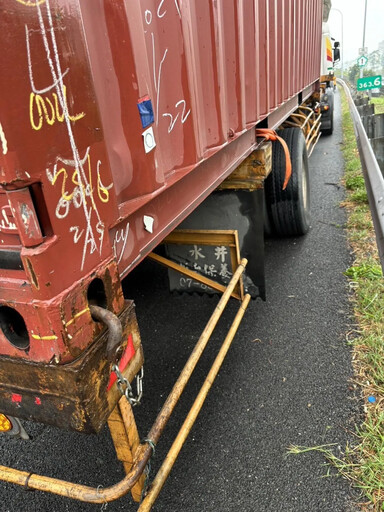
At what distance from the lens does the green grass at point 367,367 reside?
76.5 inches

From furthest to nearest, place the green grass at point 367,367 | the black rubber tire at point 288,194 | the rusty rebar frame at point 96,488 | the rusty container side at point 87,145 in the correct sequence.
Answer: the black rubber tire at point 288,194 → the green grass at point 367,367 → the rusty rebar frame at point 96,488 → the rusty container side at point 87,145

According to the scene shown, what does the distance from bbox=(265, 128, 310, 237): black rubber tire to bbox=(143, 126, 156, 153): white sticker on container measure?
10.1ft

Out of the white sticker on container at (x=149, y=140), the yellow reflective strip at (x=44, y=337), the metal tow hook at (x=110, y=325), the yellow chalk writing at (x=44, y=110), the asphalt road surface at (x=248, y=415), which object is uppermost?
the yellow chalk writing at (x=44, y=110)

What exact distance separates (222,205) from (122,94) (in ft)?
6.17

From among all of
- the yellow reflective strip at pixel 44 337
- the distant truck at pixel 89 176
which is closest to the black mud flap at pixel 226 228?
the distant truck at pixel 89 176

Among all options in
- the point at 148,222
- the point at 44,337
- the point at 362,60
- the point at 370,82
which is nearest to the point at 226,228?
the point at 148,222

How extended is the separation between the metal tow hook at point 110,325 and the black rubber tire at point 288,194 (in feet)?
11.5

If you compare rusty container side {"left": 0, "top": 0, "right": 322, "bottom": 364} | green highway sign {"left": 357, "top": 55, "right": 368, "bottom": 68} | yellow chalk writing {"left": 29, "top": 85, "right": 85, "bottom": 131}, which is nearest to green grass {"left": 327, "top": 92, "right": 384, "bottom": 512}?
rusty container side {"left": 0, "top": 0, "right": 322, "bottom": 364}

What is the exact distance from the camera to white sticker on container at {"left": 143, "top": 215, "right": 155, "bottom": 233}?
141 centimetres

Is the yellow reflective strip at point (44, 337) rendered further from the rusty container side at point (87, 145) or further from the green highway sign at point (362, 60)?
the green highway sign at point (362, 60)

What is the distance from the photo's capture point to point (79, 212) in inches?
38.3

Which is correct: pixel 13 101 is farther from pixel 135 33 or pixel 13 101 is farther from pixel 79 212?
pixel 135 33

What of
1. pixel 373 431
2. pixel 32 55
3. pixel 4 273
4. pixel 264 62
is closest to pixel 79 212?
pixel 4 273

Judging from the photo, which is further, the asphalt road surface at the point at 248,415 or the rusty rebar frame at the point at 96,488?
the asphalt road surface at the point at 248,415
